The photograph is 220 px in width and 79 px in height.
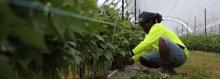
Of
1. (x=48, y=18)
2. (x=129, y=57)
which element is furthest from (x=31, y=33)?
(x=129, y=57)

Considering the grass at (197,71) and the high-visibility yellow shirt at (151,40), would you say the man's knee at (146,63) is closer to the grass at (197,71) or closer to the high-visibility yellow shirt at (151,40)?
the high-visibility yellow shirt at (151,40)

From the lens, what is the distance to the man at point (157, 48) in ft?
20.5

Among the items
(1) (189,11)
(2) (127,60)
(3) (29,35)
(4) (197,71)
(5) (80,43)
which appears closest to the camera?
(3) (29,35)

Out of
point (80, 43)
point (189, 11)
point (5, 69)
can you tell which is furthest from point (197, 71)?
point (189, 11)

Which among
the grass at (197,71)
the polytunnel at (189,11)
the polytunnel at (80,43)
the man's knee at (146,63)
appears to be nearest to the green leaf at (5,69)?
the polytunnel at (80,43)

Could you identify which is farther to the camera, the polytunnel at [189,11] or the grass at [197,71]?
the polytunnel at [189,11]

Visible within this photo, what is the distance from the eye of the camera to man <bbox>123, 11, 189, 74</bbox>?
20.5 feet

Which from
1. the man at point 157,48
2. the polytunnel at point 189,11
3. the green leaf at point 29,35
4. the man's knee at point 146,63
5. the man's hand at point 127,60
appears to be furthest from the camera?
the polytunnel at point 189,11

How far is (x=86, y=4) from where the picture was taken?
231cm

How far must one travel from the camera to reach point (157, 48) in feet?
21.5

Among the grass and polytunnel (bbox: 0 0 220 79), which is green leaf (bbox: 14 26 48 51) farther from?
the grass

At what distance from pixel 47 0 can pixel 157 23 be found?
4.55m

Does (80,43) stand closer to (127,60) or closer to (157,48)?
(127,60)

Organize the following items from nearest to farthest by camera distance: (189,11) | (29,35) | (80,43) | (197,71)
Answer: (29,35), (80,43), (197,71), (189,11)
